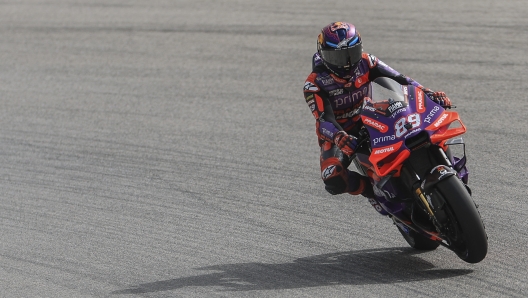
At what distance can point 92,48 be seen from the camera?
47.8ft

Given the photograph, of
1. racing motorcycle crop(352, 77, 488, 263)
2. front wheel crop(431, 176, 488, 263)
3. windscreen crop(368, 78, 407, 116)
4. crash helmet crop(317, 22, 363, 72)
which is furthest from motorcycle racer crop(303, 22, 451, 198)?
front wheel crop(431, 176, 488, 263)

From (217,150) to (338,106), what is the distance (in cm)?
319

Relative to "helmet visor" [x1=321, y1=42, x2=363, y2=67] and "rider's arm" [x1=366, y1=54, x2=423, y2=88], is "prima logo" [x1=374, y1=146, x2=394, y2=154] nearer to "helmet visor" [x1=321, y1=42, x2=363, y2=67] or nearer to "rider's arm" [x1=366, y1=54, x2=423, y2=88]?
"helmet visor" [x1=321, y1=42, x2=363, y2=67]

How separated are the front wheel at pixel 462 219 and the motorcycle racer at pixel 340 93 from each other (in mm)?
1133

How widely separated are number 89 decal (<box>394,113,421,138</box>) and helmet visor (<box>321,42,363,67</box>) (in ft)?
3.53

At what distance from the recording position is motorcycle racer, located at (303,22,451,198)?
21.9 feet

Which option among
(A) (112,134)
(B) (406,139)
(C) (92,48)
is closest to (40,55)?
(C) (92,48)

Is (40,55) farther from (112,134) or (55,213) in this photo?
(55,213)

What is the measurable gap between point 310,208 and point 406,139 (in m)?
2.40

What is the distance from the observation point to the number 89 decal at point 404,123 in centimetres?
585

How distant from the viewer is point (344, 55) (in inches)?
267

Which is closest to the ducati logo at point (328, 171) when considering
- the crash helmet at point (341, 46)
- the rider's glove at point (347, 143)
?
the rider's glove at point (347, 143)

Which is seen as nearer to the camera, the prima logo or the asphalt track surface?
the prima logo

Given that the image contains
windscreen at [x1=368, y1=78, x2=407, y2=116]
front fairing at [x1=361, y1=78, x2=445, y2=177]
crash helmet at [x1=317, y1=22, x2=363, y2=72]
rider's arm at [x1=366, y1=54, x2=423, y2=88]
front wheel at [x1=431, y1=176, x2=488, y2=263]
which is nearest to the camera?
front wheel at [x1=431, y1=176, x2=488, y2=263]
